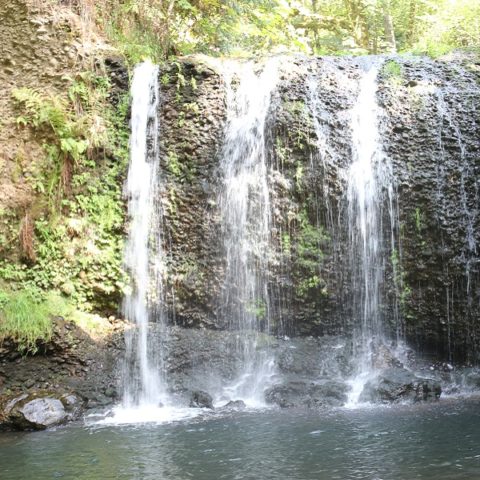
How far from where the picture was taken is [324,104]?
8086mm

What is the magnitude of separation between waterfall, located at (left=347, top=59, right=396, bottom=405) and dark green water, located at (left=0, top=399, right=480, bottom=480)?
178cm

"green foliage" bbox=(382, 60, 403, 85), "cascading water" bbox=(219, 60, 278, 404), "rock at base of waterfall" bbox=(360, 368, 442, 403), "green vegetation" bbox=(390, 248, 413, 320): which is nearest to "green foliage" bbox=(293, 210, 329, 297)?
"cascading water" bbox=(219, 60, 278, 404)

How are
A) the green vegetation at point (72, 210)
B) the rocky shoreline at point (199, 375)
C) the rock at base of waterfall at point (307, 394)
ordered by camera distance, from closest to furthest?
the rocky shoreline at point (199, 375)
the rock at base of waterfall at point (307, 394)
the green vegetation at point (72, 210)

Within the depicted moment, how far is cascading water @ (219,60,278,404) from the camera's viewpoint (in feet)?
25.4

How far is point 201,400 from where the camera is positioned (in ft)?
21.5

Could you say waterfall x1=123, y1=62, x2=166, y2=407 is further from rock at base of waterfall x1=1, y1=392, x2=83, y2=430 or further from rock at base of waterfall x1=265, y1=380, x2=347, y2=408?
rock at base of waterfall x1=265, y1=380, x2=347, y2=408

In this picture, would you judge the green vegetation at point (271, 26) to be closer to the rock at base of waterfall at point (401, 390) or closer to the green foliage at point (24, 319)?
the green foliage at point (24, 319)

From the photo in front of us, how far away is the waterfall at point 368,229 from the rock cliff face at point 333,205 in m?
0.08

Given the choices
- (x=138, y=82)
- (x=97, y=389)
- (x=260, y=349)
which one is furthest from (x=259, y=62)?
(x=97, y=389)

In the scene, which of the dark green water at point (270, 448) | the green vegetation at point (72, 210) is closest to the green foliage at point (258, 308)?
the green vegetation at point (72, 210)

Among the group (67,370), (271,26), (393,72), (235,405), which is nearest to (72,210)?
(67,370)

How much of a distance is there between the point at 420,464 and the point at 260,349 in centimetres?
372

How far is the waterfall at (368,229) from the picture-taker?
300 inches

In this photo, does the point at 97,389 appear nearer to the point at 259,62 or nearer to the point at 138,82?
the point at 138,82
